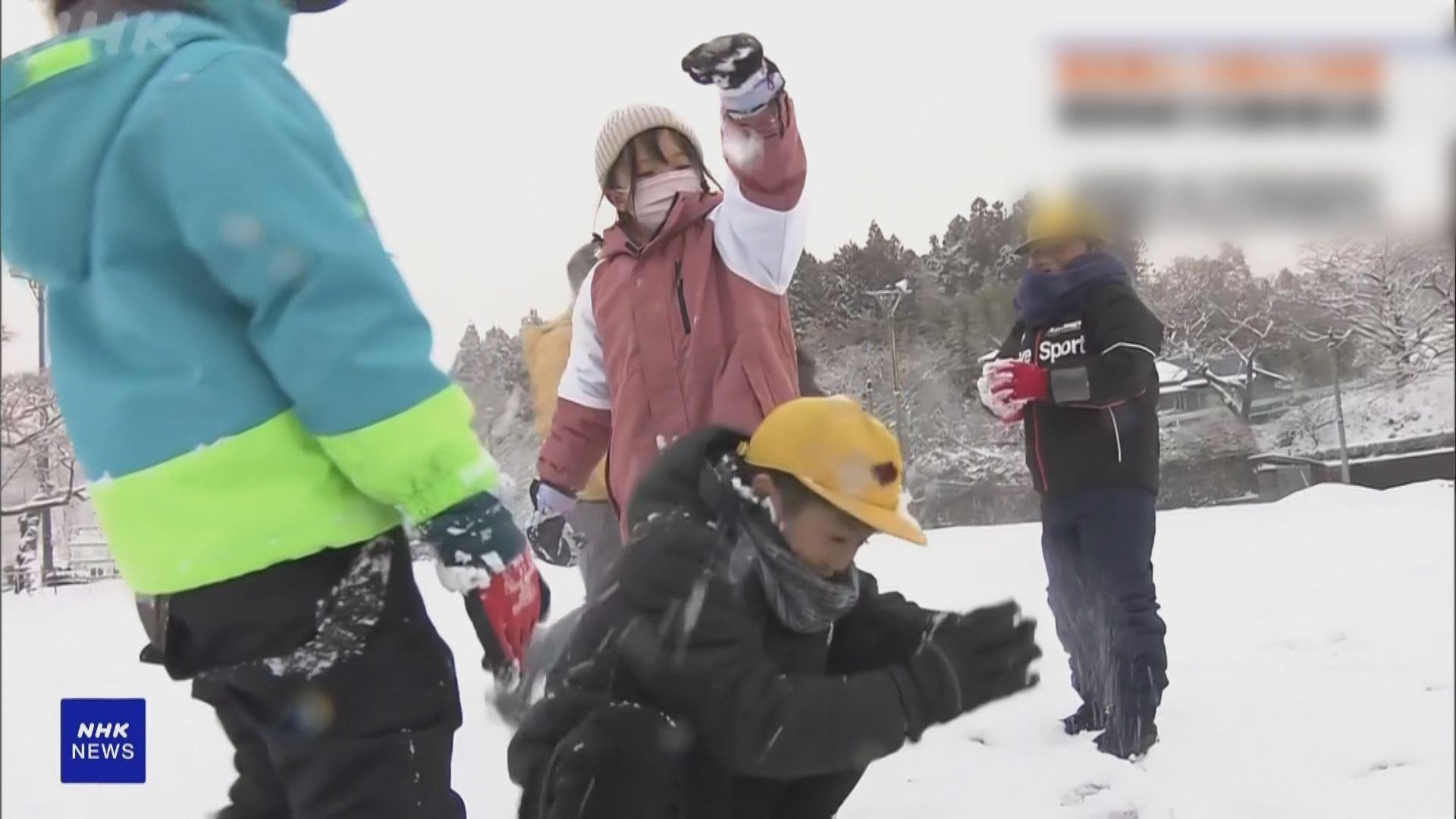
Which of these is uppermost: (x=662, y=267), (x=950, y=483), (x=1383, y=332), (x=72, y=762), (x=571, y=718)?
(x=662, y=267)

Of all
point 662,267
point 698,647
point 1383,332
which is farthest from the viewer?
point 662,267

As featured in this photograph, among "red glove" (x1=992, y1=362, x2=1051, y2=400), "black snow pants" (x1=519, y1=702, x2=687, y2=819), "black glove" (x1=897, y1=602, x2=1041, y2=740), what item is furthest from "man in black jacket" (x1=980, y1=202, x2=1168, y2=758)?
"black snow pants" (x1=519, y1=702, x2=687, y2=819)

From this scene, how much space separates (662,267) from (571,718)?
0.51 metres

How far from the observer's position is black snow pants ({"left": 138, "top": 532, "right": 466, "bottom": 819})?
2.23 ft

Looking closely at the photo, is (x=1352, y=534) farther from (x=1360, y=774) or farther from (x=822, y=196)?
(x=822, y=196)

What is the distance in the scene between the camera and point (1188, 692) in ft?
4.12

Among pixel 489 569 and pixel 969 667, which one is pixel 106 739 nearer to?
pixel 489 569

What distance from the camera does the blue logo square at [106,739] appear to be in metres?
1.40

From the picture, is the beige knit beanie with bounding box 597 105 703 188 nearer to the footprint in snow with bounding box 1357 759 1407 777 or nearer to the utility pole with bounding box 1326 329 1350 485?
the utility pole with bounding box 1326 329 1350 485

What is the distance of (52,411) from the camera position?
4.68ft

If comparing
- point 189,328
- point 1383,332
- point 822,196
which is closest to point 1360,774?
point 1383,332

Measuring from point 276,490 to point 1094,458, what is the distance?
3.29 feet

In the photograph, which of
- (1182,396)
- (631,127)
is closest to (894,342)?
(1182,396)

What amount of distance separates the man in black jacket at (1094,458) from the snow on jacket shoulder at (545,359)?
64 centimetres
